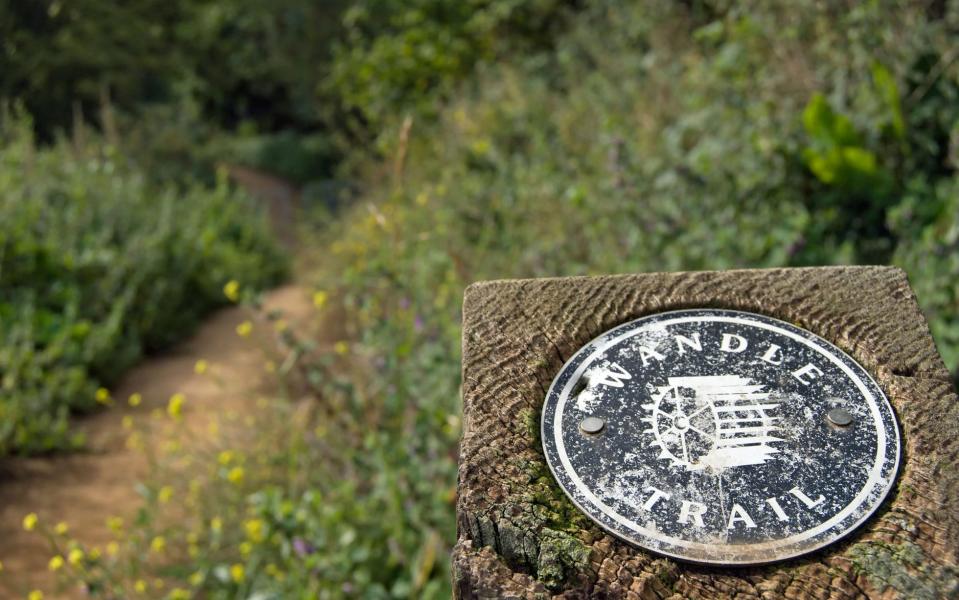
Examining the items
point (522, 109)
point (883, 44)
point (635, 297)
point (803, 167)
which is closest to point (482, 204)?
point (522, 109)

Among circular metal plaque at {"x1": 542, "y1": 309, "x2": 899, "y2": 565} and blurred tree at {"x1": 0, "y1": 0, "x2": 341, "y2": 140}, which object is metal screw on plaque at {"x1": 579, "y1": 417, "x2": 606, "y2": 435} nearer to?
circular metal plaque at {"x1": 542, "y1": 309, "x2": 899, "y2": 565}

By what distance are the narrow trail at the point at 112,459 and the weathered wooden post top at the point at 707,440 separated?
2153 mm

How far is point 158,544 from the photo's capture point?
8.48 feet

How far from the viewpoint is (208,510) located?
2.93 m

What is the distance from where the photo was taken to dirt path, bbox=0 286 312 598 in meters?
2.97

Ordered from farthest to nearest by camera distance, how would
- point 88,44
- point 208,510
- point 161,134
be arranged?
point 161,134, point 88,44, point 208,510

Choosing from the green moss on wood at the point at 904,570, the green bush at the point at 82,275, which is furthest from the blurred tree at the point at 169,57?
the green moss on wood at the point at 904,570

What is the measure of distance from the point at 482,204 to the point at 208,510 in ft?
7.94

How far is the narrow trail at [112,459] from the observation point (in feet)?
9.75

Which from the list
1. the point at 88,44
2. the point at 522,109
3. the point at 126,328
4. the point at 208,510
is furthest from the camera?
the point at 88,44

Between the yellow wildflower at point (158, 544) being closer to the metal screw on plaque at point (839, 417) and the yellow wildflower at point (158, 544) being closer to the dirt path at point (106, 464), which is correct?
the dirt path at point (106, 464)

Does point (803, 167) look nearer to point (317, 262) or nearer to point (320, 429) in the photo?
point (320, 429)

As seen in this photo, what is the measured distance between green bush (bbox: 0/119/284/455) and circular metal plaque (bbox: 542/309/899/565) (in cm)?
313

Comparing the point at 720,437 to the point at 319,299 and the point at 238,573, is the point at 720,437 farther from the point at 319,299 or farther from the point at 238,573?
the point at 319,299
